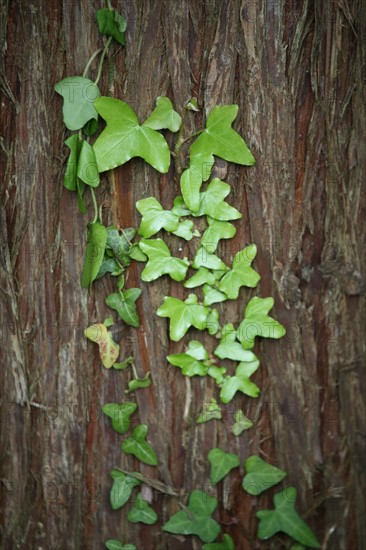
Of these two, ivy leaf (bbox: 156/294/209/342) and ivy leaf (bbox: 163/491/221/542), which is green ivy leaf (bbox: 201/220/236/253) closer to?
ivy leaf (bbox: 156/294/209/342)

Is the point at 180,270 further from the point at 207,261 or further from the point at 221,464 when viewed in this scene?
the point at 221,464

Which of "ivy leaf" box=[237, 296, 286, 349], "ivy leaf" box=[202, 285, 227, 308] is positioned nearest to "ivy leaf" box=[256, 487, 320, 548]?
"ivy leaf" box=[237, 296, 286, 349]

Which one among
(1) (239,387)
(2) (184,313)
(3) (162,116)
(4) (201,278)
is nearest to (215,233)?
(4) (201,278)

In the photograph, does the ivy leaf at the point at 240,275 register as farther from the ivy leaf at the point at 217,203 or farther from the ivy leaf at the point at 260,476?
the ivy leaf at the point at 260,476

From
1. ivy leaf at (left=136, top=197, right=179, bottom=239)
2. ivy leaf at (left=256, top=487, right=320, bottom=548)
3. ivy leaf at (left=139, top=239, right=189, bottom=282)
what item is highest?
ivy leaf at (left=136, top=197, right=179, bottom=239)

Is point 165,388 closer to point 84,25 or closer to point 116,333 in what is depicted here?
point 116,333

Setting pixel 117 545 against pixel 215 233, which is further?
pixel 117 545
